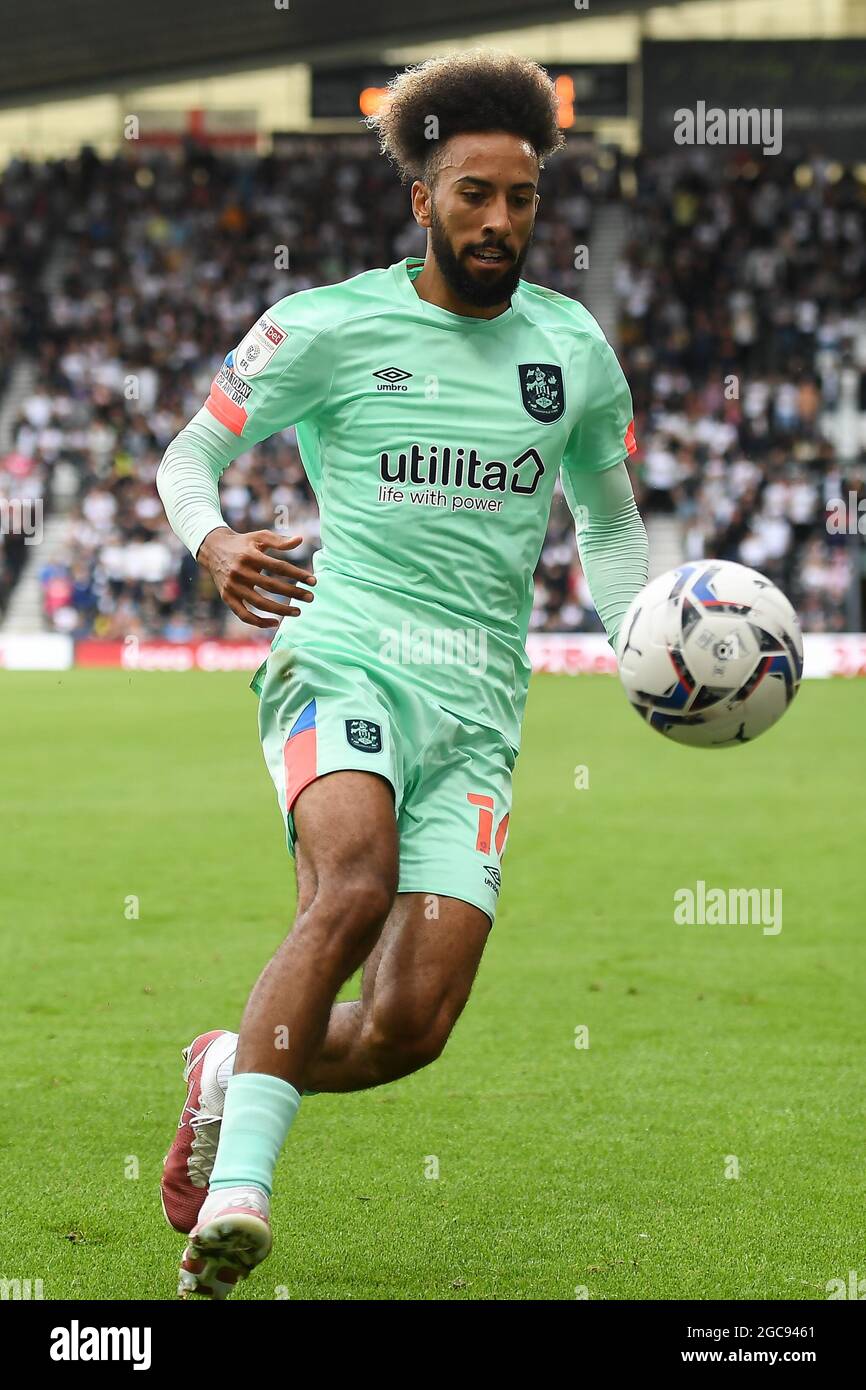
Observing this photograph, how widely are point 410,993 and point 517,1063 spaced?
2.43 metres

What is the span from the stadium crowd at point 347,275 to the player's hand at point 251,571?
20.7 m

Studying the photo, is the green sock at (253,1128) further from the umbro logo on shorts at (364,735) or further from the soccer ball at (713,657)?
the soccer ball at (713,657)

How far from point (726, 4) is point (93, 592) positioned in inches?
711

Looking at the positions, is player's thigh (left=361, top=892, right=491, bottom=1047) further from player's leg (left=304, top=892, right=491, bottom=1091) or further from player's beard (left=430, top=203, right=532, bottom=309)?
player's beard (left=430, top=203, right=532, bottom=309)

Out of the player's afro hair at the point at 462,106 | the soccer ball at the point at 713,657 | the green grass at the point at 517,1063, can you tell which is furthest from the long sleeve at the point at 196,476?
the green grass at the point at 517,1063

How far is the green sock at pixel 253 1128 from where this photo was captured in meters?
3.40

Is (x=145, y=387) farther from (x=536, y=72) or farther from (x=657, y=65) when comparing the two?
(x=536, y=72)

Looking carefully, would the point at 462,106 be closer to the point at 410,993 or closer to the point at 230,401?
the point at 230,401

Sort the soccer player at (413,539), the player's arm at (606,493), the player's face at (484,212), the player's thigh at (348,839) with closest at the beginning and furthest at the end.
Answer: the player's thigh at (348,839)
the soccer player at (413,539)
the player's face at (484,212)
the player's arm at (606,493)

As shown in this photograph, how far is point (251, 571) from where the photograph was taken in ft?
12.5

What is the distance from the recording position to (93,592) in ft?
84.3

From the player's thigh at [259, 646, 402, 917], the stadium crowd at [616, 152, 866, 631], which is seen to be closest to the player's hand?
the player's thigh at [259, 646, 402, 917]

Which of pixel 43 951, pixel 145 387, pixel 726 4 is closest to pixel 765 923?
pixel 43 951

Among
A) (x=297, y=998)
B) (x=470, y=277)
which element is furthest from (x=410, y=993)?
(x=470, y=277)
